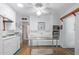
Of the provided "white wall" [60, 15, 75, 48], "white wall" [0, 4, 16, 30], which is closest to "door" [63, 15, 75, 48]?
"white wall" [60, 15, 75, 48]

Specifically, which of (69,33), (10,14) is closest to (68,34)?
(69,33)

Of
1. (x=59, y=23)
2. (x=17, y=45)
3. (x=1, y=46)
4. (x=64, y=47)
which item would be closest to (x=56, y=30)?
(x=59, y=23)

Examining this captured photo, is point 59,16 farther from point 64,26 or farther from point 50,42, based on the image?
point 50,42

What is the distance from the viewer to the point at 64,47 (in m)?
2.54

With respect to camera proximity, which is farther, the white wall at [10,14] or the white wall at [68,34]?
the white wall at [68,34]

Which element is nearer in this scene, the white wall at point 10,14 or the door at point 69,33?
the white wall at point 10,14

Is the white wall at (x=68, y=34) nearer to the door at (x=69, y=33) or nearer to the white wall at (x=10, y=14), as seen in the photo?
the door at (x=69, y=33)

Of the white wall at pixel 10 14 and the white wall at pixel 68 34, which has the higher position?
the white wall at pixel 10 14

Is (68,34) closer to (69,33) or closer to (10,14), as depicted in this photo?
(69,33)

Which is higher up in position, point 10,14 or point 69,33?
point 10,14

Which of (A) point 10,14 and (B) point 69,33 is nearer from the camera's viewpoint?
(A) point 10,14

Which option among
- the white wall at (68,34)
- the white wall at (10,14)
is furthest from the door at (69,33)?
the white wall at (10,14)

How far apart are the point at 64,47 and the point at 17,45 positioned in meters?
1.07

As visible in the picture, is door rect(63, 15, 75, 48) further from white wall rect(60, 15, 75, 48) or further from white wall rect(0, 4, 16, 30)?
white wall rect(0, 4, 16, 30)
